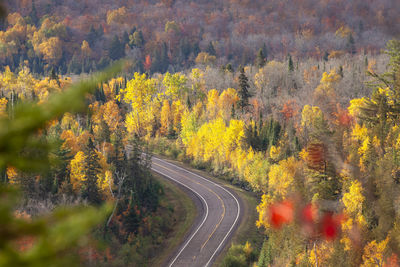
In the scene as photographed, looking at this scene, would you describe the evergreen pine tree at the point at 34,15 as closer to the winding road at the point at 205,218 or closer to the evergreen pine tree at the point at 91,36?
the evergreen pine tree at the point at 91,36

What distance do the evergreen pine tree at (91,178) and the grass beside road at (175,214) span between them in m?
8.05

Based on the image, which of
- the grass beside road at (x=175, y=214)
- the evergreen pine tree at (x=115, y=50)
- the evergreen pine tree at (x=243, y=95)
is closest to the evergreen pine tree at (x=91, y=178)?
the grass beside road at (x=175, y=214)

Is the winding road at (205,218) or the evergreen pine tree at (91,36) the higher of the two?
the evergreen pine tree at (91,36)

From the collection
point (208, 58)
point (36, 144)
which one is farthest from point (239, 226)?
point (208, 58)

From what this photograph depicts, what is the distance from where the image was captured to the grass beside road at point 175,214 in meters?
40.1

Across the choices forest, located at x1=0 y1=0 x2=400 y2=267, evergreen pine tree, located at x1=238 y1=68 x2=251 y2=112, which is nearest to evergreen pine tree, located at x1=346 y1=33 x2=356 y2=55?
forest, located at x1=0 y1=0 x2=400 y2=267

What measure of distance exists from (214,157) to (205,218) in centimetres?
1465

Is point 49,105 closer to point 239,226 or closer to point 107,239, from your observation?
point 107,239

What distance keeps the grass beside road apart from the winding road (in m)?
0.69

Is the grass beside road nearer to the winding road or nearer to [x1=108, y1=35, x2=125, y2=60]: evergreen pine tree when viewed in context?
the winding road

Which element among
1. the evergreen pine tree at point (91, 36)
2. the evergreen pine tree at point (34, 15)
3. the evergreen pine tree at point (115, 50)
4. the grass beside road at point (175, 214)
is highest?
the evergreen pine tree at point (34, 15)

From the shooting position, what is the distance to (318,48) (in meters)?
136

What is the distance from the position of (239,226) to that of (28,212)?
19.9 meters

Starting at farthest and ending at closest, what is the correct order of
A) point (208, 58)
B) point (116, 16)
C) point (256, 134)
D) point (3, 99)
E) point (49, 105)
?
point (116, 16)
point (208, 58)
point (256, 134)
point (3, 99)
point (49, 105)
